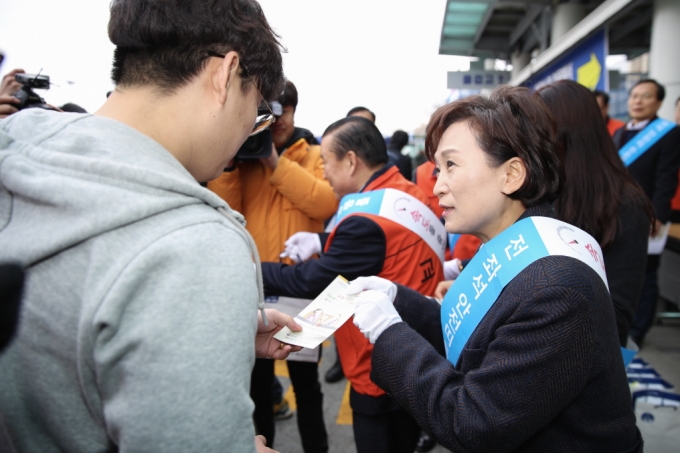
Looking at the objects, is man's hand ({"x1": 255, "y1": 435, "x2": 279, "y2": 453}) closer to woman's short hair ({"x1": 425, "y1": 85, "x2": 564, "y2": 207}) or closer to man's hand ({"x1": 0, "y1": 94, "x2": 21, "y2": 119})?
woman's short hair ({"x1": 425, "y1": 85, "x2": 564, "y2": 207})

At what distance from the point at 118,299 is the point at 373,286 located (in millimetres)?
1154

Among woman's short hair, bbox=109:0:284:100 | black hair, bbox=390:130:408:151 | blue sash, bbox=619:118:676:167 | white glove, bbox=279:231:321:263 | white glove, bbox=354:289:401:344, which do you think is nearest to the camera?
woman's short hair, bbox=109:0:284:100

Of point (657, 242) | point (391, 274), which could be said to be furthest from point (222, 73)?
point (657, 242)

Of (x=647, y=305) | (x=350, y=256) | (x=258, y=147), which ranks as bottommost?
(x=647, y=305)

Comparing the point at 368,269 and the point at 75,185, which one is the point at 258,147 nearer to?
the point at 368,269

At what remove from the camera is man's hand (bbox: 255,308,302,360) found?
130 cm

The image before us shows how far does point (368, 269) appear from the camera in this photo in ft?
6.59

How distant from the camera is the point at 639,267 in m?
1.80

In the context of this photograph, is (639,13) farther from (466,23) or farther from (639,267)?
(639,267)

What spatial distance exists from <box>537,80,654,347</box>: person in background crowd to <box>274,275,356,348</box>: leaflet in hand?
0.95 meters

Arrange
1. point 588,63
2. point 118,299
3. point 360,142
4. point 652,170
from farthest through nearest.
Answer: point 588,63 < point 652,170 < point 360,142 < point 118,299

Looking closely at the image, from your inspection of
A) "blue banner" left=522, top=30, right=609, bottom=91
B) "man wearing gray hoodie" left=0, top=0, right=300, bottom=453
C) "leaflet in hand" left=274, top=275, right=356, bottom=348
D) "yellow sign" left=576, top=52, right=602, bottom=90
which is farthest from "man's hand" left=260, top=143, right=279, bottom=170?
"yellow sign" left=576, top=52, right=602, bottom=90

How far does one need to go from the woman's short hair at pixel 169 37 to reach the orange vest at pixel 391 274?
4.04 feet

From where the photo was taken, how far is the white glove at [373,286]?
162 centimetres
